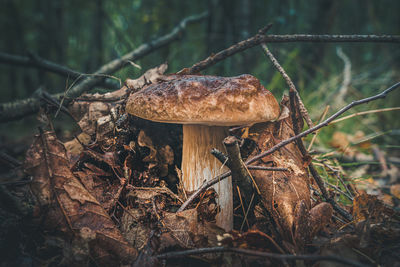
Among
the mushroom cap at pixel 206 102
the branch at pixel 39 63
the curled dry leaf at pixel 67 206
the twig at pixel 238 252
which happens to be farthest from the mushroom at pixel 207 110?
→ the branch at pixel 39 63

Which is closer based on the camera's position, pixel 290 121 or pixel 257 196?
pixel 257 196

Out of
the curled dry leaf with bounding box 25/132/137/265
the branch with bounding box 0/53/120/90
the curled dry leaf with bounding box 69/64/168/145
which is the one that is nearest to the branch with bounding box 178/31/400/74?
the curled dry leaf with bounding box 69/64/168/145

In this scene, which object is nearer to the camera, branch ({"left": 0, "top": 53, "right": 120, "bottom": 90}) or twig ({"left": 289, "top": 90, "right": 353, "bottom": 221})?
twig ({"left": 289, "top": 90, "right": 353, "bottom": 221})

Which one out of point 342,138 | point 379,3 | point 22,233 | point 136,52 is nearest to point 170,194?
point 22,233

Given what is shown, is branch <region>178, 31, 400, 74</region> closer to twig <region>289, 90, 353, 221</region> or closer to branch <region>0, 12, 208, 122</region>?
twig <region>289, 90, 353, 221</region>

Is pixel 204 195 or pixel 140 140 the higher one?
pixel 140 140

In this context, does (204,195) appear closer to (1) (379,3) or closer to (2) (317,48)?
(2) (317,48)

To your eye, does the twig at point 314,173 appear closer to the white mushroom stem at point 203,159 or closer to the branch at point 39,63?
the white mushroom stem at point 203,159

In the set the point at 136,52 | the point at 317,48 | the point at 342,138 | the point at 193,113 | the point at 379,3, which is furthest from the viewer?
the point at 379,3
